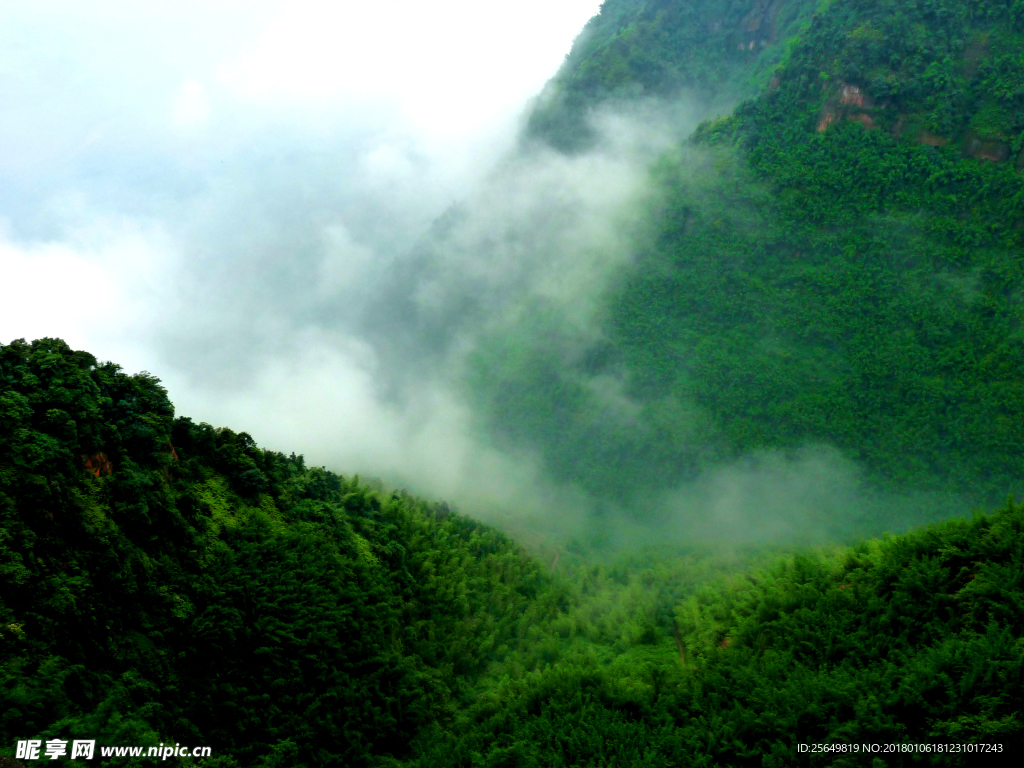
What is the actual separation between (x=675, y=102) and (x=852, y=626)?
7028cm

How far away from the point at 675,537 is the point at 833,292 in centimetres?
1984

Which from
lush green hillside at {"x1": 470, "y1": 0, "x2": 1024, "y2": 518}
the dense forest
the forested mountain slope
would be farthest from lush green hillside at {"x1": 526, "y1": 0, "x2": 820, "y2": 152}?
the forested mountain slope

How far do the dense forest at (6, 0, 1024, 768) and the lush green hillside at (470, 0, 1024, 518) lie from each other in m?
0.19

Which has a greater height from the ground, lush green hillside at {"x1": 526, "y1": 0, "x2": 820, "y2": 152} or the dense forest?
lush green hillside at {"x1": 526, "y1": 0, "x2": 820, "y2": 152}

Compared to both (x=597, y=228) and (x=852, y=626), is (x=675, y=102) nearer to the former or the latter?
(x=597, y=228)

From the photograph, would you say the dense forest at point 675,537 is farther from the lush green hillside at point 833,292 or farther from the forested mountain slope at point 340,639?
the lush green hillside at point 833,292

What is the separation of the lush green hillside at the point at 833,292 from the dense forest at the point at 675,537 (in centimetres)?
19

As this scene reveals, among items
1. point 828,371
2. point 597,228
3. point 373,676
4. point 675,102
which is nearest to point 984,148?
point 828,371

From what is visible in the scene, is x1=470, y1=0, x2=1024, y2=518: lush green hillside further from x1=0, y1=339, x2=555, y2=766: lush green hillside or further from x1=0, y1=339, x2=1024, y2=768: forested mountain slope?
x1=0, y1=339, x2=555, y2=766: lush green hillside

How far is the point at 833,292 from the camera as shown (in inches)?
1858

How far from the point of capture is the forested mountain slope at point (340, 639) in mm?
13984

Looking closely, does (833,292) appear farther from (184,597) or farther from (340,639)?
(184,597)

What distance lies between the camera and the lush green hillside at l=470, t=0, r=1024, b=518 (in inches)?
1612

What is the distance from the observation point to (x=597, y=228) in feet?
216
